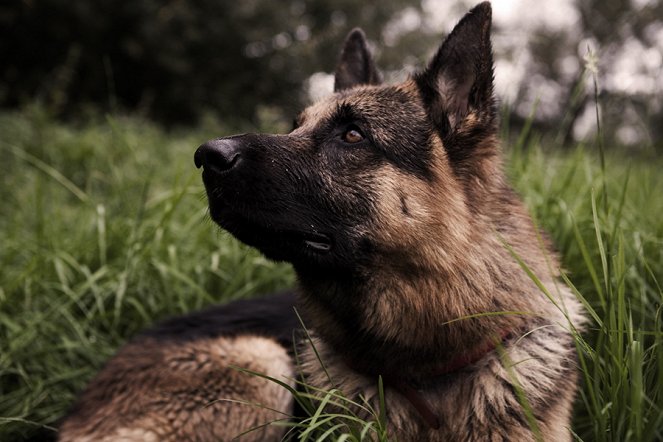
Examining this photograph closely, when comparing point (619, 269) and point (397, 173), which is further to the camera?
point (397, 173)

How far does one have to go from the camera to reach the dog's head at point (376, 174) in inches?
83.3

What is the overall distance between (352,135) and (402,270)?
0.58 metres

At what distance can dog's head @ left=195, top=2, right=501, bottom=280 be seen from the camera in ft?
6.94

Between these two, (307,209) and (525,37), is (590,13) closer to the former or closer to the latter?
(525,37)

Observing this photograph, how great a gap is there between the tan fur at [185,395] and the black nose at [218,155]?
0.84 meters

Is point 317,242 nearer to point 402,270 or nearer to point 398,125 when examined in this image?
point 402,270

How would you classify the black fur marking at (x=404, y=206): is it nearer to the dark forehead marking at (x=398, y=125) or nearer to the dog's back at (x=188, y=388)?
the dark forehead marking at (x=398, y=125)

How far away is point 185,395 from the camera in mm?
2412

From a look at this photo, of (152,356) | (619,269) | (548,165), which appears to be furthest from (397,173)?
(548,165)

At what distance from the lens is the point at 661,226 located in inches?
128

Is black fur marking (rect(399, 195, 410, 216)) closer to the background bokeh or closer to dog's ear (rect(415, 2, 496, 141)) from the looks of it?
dog's ear (rect(415, 2, 496, 141))

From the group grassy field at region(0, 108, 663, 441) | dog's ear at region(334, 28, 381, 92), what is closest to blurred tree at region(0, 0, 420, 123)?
grassy field at region(0, 108, 663, 441)

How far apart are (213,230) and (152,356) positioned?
1.30m

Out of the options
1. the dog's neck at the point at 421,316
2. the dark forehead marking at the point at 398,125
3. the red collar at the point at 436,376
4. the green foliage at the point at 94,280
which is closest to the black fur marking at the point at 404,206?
the dark forehead marking at the point at 398,125
